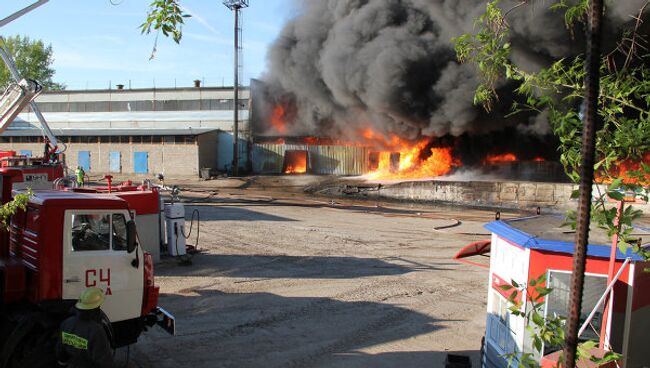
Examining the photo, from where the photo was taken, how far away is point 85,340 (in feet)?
13.9

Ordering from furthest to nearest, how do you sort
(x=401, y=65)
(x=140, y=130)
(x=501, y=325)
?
(x=140, y=130) < (x=401, y=65) < (x=501, y=325)

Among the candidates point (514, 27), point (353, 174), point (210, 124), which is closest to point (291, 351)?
point (514, 27)

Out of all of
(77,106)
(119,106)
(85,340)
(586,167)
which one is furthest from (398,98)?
(77,106)

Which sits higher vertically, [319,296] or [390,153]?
[390,153]

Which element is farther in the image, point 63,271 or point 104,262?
point 104,262

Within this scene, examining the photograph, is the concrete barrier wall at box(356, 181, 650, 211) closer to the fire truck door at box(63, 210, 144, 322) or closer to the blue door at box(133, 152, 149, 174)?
the blue door at box(133, 152, 149, 174)

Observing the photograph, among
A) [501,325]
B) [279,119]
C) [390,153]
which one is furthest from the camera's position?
[279,119]

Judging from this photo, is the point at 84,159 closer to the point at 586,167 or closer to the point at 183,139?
Result: the point at 183,139

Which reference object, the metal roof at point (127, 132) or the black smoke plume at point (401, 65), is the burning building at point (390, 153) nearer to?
the black smoke plume at point (401, 65)

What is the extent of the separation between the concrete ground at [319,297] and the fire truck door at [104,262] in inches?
51.4

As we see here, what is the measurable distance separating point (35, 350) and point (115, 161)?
37.2m

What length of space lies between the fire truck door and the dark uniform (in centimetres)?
125

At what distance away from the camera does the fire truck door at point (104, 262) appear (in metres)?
5.51

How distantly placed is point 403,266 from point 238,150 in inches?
1170
